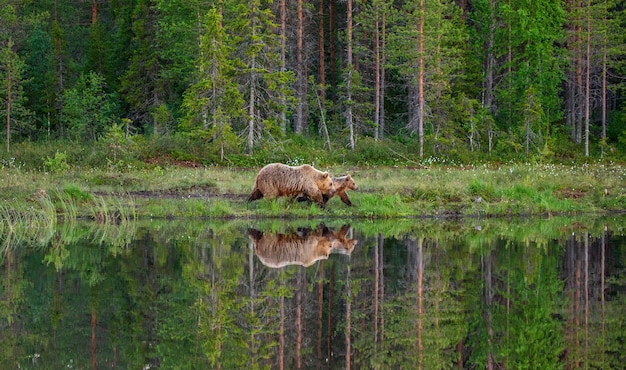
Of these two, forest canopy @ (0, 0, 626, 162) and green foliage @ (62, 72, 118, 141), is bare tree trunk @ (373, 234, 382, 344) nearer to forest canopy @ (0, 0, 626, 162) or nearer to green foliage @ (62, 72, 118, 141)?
forest canopy @ (0, 0, 626, 162)

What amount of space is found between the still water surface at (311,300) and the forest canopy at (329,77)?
2213 cm

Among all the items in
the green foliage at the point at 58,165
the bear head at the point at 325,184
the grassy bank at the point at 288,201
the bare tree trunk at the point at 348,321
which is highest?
the green foliage at the point at 58,165

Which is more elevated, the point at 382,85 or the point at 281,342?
the point at 382,85

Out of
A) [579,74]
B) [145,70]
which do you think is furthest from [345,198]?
[145,70]

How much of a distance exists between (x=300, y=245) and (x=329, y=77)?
46725 millimetres

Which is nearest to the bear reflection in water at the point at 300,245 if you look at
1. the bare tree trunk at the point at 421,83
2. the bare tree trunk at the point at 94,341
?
the bare tree trunk at the point at 94,341

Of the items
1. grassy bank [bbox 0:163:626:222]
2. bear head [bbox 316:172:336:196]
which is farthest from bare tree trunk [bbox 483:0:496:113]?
bear head [bbox 316:172:336:196]

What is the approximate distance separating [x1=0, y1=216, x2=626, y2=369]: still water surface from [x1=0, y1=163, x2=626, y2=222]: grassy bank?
334cm

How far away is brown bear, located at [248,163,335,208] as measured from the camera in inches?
993

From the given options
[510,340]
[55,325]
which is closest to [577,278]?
[510,340]

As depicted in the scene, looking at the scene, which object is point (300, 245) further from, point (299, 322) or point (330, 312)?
point (299, 322)

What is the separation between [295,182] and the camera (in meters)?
25.2

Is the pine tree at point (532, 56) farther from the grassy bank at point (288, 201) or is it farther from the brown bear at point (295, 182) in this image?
the brown bear at point (295, 182)

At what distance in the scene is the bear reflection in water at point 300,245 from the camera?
16797mm
